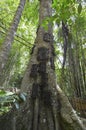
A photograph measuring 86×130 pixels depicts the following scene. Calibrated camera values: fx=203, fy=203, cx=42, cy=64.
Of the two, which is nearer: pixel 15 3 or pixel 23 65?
pixel 15 3

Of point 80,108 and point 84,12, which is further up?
point 84,12

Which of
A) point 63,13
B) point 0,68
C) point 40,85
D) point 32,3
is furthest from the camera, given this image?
point 32,3

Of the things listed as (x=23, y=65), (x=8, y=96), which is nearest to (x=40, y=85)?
(x=8, y=96)

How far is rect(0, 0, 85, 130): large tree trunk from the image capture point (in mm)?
2855

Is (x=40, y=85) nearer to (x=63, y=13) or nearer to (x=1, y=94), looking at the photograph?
(x=1, y=94)

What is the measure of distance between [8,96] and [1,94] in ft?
0.22

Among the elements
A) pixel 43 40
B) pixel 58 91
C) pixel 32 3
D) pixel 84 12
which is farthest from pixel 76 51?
pixel 58 91

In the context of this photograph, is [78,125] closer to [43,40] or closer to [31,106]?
[31,106]

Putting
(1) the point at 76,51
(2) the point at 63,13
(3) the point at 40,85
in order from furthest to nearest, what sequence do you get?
1. (1) the point at 76,51
2. (3) the point at 40,85
3. (2) the point at 63,13

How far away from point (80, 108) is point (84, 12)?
4.62m

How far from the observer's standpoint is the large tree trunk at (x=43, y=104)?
112 inches

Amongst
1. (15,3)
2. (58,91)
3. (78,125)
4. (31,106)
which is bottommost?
(78,125)

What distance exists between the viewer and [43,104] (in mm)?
3031

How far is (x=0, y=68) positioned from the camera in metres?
3.56
